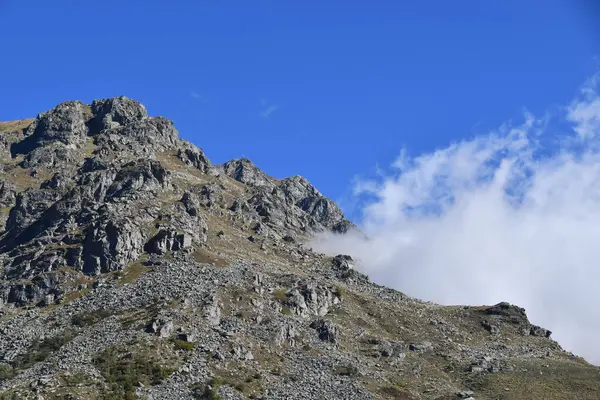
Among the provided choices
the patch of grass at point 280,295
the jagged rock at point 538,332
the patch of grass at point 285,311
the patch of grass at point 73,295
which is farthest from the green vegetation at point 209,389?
the jagged rock at point 538,332

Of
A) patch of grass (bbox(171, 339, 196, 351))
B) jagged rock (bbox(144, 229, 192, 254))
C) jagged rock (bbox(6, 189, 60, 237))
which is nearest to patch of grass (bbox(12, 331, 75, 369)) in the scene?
patch of grass (bbox(171, 339, 196, 351))

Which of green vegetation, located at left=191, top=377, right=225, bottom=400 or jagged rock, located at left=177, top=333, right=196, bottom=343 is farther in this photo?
jagged rock, located at left=177, top=333, right=196, bottom=343

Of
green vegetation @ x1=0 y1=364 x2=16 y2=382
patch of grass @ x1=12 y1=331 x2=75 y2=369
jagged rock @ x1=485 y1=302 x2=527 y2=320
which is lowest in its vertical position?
green vegetation @ x1=0 y1=364 x2=16 y2=382

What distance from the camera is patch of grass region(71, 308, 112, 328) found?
12925 cm

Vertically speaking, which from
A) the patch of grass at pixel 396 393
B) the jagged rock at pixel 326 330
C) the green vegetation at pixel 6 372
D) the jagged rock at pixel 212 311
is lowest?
the green vegetation at pixel 6 372

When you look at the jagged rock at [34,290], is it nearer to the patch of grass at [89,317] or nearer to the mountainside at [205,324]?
the mountainside at [205,324]

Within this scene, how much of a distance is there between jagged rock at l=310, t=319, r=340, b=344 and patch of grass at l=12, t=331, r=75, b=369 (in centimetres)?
4931

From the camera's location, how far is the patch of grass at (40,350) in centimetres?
11275

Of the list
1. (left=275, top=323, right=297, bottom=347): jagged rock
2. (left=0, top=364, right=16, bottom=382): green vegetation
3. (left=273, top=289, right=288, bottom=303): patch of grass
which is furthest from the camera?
(left=273, top=289, right=288, bottom=303): patch of grass

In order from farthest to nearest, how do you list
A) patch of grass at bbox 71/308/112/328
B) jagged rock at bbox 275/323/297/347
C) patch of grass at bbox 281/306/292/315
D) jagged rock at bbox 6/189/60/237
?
jagged rock at bbox 6/189/60/237 → patch of grass at bbox 281/306/292/315 → jagged rock at bbox 275/323/297/347 → patch of grass at bbox 71/308/112/328

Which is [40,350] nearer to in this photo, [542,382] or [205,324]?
[205,324]

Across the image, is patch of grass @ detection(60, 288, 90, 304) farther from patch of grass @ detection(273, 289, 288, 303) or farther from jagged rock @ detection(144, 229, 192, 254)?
patch of grass @ detection(273, 289, 288, 303)

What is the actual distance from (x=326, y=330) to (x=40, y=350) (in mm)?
56145

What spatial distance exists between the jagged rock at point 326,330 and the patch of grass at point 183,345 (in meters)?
30.4
